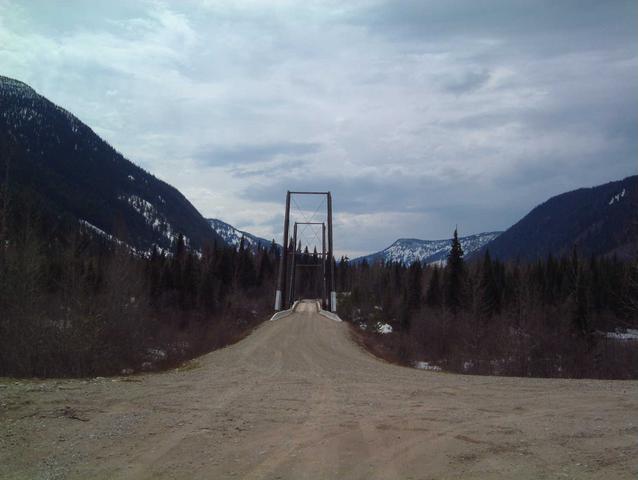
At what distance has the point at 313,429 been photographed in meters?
8.11

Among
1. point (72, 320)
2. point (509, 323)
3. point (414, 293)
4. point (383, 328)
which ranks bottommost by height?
point (383, 328)

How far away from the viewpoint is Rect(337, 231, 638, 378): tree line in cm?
3044

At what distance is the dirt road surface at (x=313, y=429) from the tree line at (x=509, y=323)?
45.5 feet

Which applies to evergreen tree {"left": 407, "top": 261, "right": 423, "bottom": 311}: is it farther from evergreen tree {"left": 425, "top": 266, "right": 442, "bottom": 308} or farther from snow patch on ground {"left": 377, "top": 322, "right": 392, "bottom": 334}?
snow patch on ground {"left": 377, "top": 322, "right": 392, "bottom": 334}

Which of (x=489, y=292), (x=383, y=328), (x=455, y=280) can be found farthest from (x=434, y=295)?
(x=383, y=328)

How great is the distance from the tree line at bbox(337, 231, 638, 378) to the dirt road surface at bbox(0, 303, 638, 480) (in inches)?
546

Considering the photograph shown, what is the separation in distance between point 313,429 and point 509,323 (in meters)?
38.3

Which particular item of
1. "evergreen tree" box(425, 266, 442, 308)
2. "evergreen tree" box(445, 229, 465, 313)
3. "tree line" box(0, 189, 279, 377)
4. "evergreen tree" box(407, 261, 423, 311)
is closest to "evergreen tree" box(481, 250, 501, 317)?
"evergreen tree" box(445, 229, 465, 313)

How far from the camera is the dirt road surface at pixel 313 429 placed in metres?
6.22

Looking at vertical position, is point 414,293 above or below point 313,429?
above

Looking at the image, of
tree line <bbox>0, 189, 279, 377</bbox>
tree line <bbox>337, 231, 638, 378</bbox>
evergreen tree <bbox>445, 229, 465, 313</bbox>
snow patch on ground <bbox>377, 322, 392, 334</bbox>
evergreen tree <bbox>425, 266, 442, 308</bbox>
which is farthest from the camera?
evergreen tree <bbox>425, 266, 442, 308</bbox>

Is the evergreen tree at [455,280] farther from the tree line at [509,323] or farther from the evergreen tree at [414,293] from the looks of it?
the evergreen tree at [414,293]

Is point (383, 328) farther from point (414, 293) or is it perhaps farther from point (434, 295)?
point (434, 295)

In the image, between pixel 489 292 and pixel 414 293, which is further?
pixel 414 293
